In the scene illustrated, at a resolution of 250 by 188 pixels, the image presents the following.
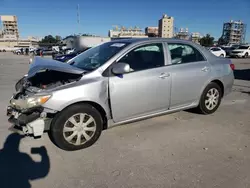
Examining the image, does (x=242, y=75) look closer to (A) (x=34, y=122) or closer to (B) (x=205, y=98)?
(B) (x=205, y=98)

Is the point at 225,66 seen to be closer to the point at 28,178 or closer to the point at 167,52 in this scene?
the point at 167,52

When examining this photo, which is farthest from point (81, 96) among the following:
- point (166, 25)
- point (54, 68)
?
point (166, 25)

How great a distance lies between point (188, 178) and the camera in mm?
2424

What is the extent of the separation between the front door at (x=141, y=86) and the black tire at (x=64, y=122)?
30cm

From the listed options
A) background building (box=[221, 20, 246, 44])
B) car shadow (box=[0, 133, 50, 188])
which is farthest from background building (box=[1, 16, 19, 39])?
car shadow (box=[0, 133, 50, 188])

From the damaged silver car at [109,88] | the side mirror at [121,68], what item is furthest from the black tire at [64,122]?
the side mirror at [121,68]

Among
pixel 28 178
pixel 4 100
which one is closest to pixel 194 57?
pixel 28 178

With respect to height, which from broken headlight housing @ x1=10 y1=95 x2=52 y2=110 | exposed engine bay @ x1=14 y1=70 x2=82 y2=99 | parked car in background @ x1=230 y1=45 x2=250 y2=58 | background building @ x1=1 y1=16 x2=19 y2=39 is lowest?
broken headlight housing @ x1=10 y1=95 x2=52 y2=110

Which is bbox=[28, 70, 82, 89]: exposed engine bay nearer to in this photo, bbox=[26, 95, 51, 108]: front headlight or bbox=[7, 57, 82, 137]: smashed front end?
bbox=[7, 57, 82, 137]: smashed front end

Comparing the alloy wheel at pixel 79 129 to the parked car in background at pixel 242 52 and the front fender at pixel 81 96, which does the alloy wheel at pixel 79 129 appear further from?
the parked car in background at pixel 242 52

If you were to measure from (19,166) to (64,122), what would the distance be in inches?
31.3

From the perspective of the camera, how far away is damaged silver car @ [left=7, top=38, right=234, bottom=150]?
281 centimetres

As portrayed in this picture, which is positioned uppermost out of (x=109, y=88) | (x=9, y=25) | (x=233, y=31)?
(x=9, y=25)

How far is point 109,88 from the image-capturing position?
309cm
